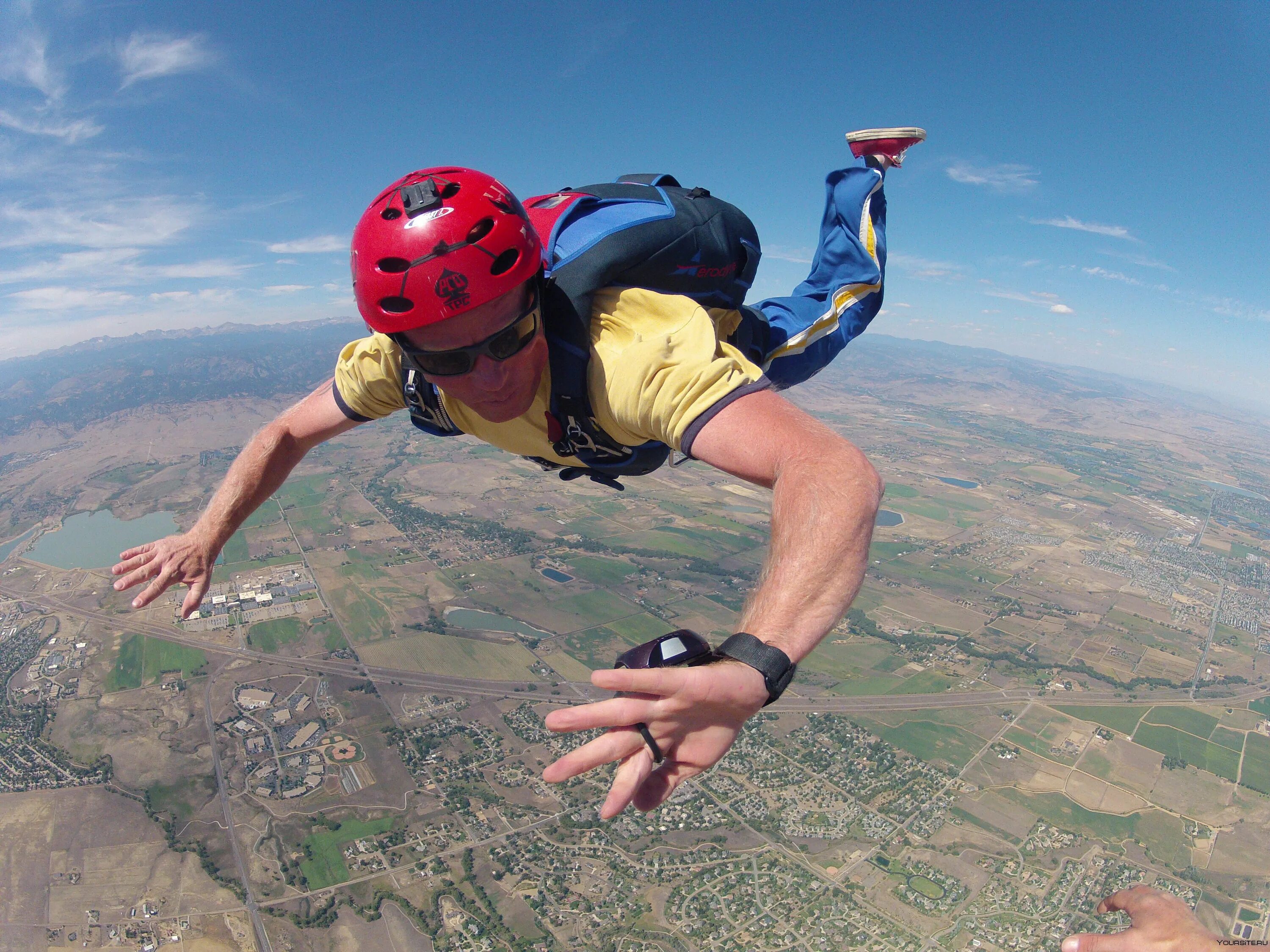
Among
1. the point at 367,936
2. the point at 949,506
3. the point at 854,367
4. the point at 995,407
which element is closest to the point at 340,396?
the point at 367,936

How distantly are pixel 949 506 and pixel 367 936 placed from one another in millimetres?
50648

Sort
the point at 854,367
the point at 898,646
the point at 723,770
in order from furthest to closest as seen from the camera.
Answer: the point at 854,367 → the point at 898,646 → the point at 723,770

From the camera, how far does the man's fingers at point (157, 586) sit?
2461mm

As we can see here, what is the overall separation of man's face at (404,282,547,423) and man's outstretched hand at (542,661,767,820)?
1092 millimetres

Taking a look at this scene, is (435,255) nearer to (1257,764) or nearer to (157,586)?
(157,586)

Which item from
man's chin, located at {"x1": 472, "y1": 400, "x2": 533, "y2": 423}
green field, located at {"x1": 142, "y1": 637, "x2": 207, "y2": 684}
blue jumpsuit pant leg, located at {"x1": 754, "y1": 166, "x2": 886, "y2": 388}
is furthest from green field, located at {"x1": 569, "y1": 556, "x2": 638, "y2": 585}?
man's chin, located at {"x1": 472, "y1": 400, "x2": 533, "y2": 423}

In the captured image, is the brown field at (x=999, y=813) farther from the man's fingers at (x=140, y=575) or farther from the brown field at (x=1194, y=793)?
the man's fingers at (x=140, y=575)

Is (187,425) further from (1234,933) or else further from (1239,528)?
(1239,528)


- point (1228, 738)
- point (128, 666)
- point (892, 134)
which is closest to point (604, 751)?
point (892, 134)

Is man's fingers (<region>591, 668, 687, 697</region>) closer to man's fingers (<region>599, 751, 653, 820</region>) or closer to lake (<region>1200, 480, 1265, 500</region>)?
man's fingers (<region>599, 751, 653, 820</region>)

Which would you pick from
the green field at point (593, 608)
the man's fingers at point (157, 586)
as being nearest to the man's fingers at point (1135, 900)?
the man's fingers at point (157, 586)

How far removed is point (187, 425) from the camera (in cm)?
7406

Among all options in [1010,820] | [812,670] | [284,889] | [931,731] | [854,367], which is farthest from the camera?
[854,367]

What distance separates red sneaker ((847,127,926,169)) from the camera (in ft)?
11.5
